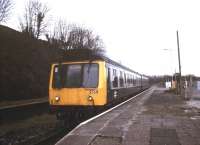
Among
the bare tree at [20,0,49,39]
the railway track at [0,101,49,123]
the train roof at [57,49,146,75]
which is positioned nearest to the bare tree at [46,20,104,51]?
the bare tree at [20,0,49,39]

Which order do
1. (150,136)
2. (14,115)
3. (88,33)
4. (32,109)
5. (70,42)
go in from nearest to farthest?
(150,136)
(14,115)
(32,109)
(70,42)
(88,33)

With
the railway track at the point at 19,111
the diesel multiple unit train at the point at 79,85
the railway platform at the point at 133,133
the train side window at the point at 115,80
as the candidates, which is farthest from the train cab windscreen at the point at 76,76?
the railway track at the point at 19,111

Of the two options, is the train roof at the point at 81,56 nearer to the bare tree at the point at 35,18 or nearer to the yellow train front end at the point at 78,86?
the yellow train front end at the point at 78,86

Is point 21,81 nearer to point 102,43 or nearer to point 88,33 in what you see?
point 88,33

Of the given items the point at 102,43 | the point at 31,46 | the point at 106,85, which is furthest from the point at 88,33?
the point at 106,85

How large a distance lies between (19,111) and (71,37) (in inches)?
1813

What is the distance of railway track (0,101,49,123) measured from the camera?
1583 centimetres

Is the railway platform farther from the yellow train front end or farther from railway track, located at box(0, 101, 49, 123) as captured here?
railway track, located at box(0, 101, 49, 123)

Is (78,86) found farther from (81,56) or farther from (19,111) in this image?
(19,111)

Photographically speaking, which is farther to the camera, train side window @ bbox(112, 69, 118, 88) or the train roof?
train side window @ bbox(112, 69, 118, 88)

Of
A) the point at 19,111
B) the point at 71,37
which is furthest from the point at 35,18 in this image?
the point at 19,111

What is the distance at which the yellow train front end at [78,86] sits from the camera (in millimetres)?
14312

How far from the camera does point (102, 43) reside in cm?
7612

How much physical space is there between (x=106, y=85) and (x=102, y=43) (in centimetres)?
6170
